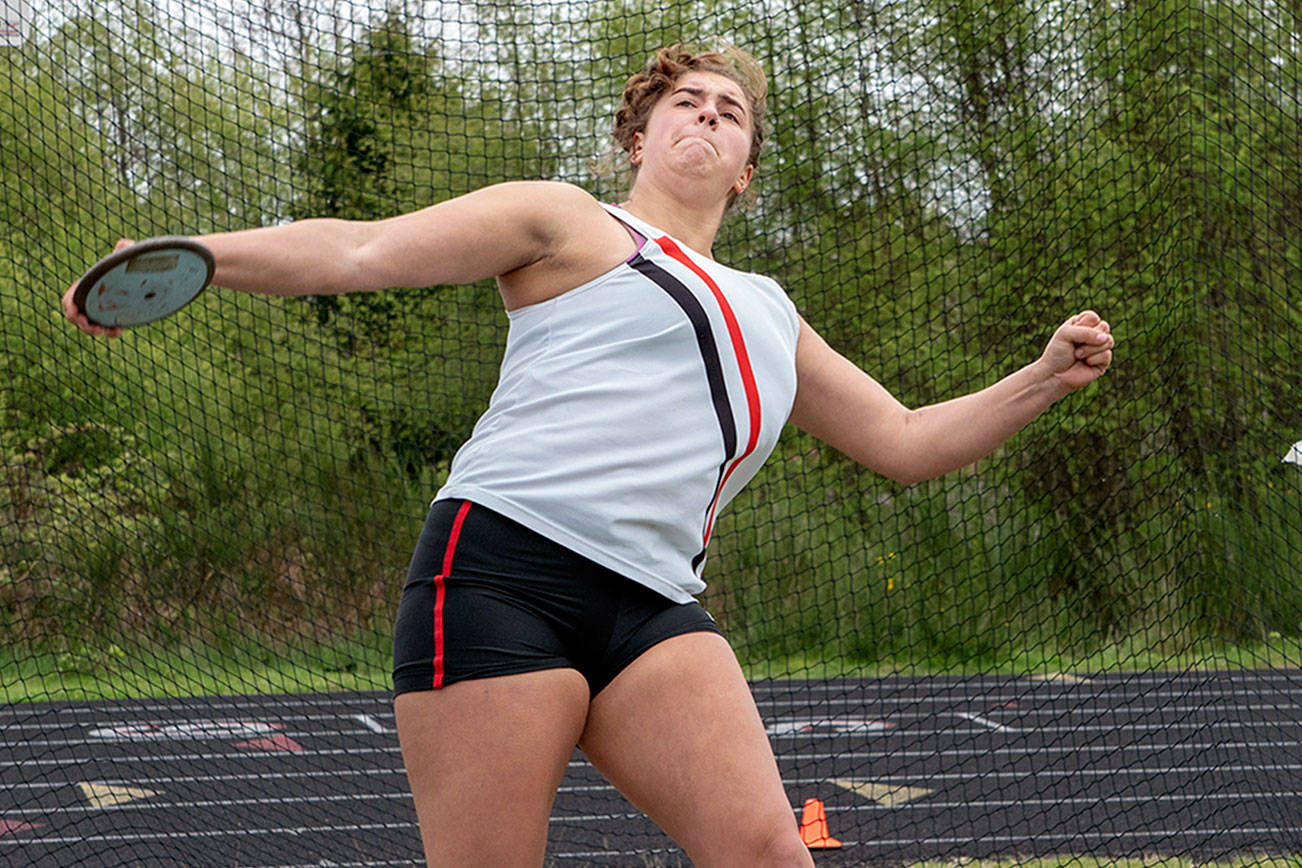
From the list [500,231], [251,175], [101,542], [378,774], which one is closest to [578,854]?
[378,774]

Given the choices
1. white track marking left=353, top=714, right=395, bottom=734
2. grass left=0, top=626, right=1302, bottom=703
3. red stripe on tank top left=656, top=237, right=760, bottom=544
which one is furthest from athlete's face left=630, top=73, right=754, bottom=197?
white track marking left=353, top=714, right=395, bottom=734

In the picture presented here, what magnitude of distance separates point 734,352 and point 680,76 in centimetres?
62

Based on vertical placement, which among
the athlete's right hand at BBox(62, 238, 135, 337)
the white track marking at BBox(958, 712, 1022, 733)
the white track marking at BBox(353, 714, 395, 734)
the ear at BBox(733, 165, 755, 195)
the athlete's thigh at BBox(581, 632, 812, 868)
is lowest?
the white track marking at BBox(958, 712, 1022, 733)

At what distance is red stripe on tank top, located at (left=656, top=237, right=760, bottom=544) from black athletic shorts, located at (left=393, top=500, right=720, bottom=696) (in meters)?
0.20

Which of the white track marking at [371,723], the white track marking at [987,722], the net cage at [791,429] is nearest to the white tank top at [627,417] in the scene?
the net cage at [791,429]

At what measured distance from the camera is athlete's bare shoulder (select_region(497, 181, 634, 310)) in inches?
68.3

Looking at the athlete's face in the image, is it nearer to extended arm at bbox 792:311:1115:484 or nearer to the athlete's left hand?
extended arm at bbox 792:311:1115:484

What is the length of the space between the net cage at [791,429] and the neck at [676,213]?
3.11 meters

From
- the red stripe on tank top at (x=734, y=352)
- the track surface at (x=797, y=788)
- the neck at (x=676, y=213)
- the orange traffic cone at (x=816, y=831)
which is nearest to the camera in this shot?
the red stripe on tank top at (x=734, y=352)

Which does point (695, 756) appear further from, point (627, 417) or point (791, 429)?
point (791, 429)

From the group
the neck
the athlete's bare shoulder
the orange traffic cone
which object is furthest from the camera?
the orange traffic cone

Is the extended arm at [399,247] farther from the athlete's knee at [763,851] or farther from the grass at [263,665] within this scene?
the grass at [263,665]

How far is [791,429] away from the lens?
8.80 meters

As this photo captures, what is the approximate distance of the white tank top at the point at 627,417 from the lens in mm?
1697
